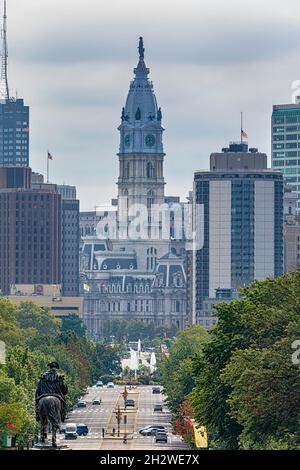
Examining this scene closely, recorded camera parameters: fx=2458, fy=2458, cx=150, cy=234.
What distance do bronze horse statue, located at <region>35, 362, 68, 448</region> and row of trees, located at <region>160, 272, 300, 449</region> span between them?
2509 cm

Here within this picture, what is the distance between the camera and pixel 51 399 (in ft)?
227

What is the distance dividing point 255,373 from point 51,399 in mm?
31441

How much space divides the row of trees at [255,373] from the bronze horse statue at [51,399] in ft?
82.3

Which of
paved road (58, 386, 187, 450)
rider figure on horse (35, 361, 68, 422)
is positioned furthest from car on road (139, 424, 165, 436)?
rider figure on horse (35, 361, 68, 422)

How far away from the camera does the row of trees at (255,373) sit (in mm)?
97000

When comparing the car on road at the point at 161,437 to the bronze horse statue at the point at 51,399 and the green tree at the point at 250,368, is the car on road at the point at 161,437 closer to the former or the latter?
the green tree at the point at 250,368

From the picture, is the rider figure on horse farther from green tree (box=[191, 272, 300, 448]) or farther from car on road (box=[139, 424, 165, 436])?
car on road (box=[139, 424, 165, 436])

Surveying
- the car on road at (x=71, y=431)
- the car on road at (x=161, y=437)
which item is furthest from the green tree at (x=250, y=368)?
the car on road at (x=71, y=431)

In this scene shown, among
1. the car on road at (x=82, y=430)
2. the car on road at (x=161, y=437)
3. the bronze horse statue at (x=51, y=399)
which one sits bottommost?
the bronze horse statue at (x=51, y=399)

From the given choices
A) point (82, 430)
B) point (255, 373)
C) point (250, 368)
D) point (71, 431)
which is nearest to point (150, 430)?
point (82, 430)

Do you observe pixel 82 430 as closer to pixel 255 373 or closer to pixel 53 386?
pixel 255 373
